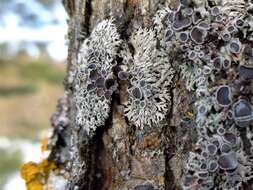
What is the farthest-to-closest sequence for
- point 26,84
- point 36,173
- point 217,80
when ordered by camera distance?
point 26,84 < point 36,173 < point 217,80

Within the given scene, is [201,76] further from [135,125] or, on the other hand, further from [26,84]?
[26,84]

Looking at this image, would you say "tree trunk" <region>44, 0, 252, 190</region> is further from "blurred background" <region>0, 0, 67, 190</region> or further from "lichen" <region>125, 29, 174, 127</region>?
"blurred background" <region>0, 0, 67, 190</region>

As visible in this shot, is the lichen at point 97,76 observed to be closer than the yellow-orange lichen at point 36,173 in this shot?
Yes

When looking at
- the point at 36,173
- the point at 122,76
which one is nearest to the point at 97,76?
the point at 122,76

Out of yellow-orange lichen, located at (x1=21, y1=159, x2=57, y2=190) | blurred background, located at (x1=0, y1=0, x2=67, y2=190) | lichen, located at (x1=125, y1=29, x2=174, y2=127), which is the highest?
blurred background, located at (x1=0, y1=0, x2=67, y2=190)

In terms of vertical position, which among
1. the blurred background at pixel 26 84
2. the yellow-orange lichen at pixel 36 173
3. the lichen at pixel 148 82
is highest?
the blurred background at pixel 26 84

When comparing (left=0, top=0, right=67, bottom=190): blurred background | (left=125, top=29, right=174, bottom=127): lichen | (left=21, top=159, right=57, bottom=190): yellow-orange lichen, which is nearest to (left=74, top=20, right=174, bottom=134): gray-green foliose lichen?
(left=125, top=29, right=174, bottom=127): lichen

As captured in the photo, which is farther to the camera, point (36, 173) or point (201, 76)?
point (36, 173)

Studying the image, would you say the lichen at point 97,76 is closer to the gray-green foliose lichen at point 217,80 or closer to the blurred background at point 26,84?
the gray-green foliose lichen at point 217,80

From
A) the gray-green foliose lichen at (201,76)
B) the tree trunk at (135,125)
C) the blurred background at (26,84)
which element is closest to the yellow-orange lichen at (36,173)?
the tree trunk at (135,125)

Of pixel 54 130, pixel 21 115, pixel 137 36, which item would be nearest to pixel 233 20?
pixel 137 36
